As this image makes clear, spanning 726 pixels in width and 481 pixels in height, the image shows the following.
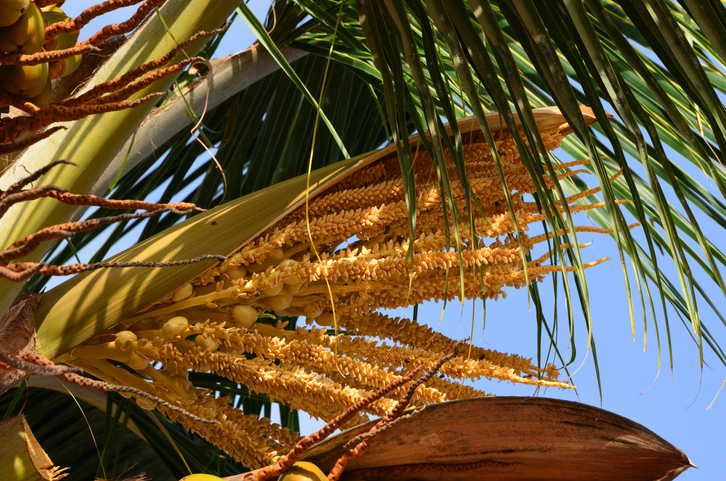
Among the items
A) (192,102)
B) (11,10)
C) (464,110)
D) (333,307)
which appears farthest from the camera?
(192,102)

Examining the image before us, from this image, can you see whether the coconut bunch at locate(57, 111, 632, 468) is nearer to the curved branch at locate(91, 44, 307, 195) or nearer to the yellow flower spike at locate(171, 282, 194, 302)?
the yellow flower spike at locate(171, 282, 194, 302)

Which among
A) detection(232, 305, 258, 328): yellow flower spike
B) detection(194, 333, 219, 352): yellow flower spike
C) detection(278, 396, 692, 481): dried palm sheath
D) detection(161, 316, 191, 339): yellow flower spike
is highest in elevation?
detection(232, 305, 258, 328): yellow flower spike

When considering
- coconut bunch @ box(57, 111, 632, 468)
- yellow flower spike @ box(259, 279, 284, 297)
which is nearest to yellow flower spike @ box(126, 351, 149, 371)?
coconut bunch @ box(57, 111, 632, 468)

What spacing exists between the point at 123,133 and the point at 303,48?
18.9 inches

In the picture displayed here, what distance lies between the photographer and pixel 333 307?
46 centimetres

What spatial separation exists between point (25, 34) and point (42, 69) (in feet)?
0.11

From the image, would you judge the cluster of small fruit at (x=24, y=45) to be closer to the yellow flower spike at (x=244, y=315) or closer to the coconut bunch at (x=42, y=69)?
the coconut bunch at (x=42, y=69)

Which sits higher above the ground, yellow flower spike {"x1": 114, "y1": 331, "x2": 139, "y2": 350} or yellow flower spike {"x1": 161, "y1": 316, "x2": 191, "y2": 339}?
yellow flower spike {"x1": 161, "y1": 316, "x2": 191, "y2": 339}

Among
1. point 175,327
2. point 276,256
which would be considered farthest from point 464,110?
point 175,327

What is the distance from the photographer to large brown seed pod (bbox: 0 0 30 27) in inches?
12.7

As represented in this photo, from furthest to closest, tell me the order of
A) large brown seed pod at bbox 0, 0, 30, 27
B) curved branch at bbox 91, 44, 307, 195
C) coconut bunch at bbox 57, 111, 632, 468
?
curved branch at bbox 91, 44, 307, 195
coconut bunch at bbox 57, 111, 632, 468
large brown seed pod at bbox 0, 0, 30, 27

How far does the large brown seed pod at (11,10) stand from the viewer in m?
0.32

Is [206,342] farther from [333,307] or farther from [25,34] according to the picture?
[25,34]

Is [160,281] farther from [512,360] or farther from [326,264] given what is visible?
[512,360]
